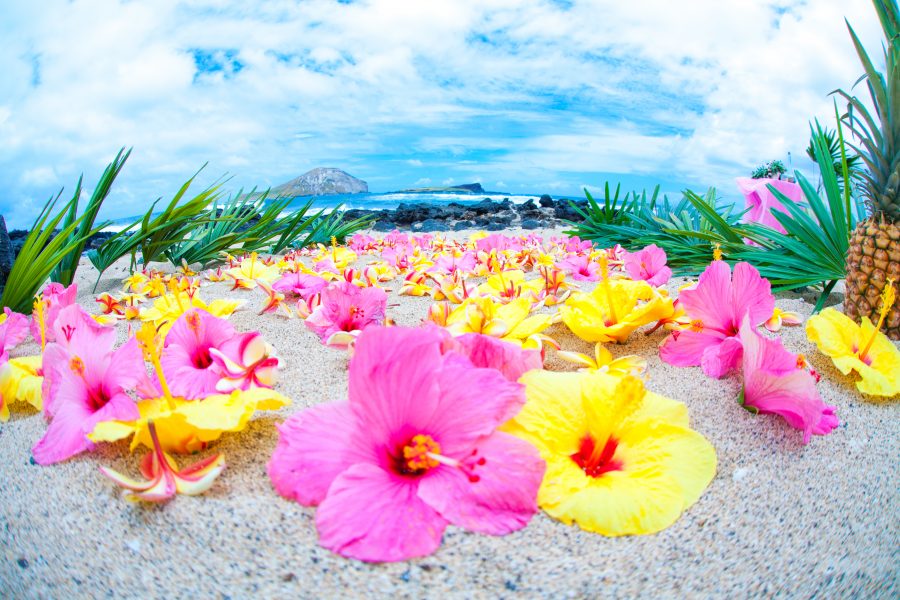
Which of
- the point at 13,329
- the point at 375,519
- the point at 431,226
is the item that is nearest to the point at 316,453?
the point at 375,519

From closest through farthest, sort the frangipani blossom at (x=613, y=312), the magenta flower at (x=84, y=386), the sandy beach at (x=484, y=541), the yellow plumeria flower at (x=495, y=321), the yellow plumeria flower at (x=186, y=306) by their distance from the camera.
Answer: the sandy beach at (x=484, y=541)
the magenta flower at (x=84, y=386)
the yellow plumeria flower at (x=495, y=321)
the frangipani blossom at (x=613, y=312)
the yellow plumeria flower at (x=186, y=306)

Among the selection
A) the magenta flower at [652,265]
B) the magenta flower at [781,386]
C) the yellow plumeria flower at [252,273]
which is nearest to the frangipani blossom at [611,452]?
the magenta flower at [781,386]

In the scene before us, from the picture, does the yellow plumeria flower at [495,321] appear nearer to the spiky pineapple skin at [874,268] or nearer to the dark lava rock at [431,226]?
the spiky pineapple skin at [874,268]

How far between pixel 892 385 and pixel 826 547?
674 mm

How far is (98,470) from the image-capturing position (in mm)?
978

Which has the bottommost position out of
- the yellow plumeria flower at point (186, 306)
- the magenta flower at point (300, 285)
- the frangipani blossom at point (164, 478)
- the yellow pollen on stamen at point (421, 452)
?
the magenta flower at point (300, 285)

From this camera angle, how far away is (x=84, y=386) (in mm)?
1081

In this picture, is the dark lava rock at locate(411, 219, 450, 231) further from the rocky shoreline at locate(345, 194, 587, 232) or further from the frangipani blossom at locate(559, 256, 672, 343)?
the frangipani blossom at locate(559, 256, 672, 343)

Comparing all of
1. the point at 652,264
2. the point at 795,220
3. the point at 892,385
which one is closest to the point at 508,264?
the point at 652,264

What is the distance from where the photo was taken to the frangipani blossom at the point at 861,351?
4.38ft

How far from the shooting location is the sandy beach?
73 cm

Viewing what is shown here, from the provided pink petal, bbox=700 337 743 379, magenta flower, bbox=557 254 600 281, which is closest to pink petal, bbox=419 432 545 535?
pink petal, bbox=700 337 743 379

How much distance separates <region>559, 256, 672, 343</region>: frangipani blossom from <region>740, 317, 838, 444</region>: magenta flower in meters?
0.38

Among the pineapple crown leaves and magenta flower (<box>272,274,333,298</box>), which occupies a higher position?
the pineapple crown leaves
